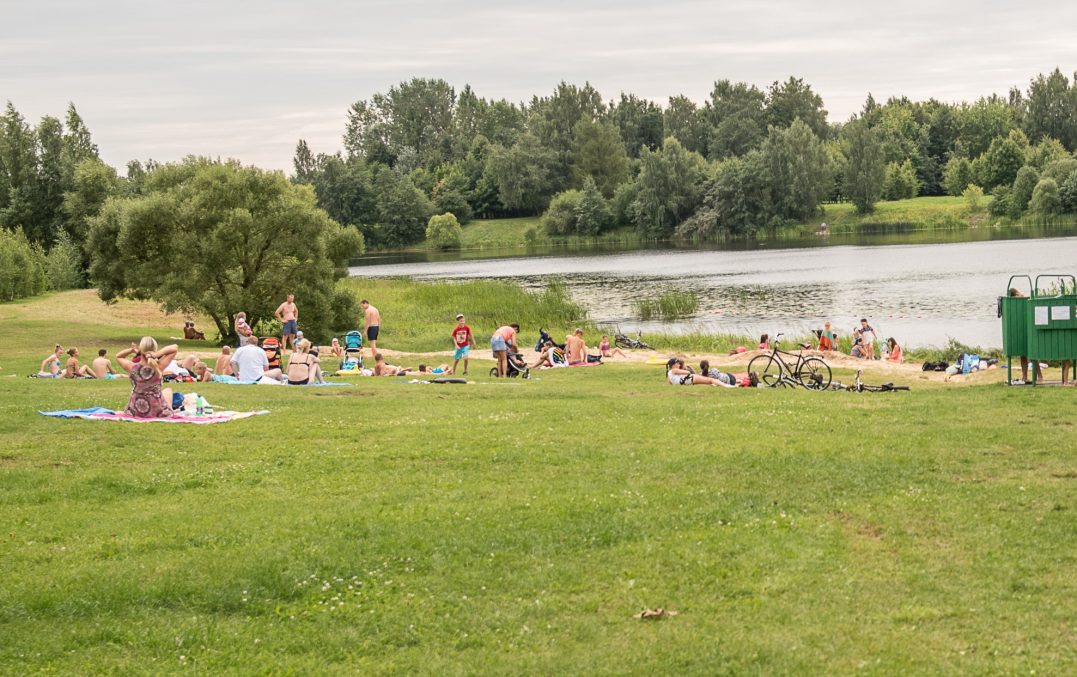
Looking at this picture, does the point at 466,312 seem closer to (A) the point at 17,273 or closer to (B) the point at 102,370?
(A) the point at 17,273

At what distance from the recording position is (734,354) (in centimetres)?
3500

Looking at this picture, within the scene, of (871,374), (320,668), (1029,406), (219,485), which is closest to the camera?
(320,668)

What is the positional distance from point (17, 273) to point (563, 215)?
101 m

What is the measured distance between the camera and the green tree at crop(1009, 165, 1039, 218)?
410 ft

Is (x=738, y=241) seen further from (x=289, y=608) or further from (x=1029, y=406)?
(x=289, y=608)

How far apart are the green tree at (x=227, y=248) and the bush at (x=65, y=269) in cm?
2541

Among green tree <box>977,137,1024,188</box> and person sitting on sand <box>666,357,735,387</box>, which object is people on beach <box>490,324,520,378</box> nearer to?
person sitting on sand <box>666,357,735,387</box>

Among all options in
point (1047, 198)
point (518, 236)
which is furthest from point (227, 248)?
point (518, 236)

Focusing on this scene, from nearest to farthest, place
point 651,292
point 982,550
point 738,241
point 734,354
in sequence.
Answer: point 982,550
point 734,354
point 651,292
point 738,241

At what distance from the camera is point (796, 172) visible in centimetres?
13338

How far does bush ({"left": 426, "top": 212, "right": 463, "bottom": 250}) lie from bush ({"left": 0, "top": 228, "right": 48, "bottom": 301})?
96.9m

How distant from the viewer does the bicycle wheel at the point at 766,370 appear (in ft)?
83.2

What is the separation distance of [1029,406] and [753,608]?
10482 mm

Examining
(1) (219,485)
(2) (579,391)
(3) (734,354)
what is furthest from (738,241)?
(1) (219,485)
